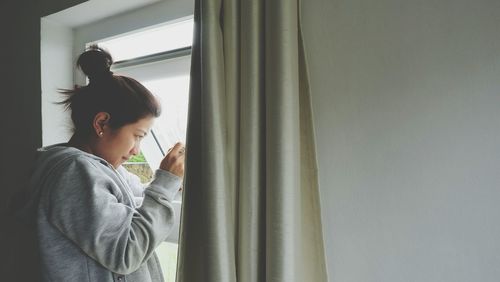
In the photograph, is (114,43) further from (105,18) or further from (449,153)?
(449,153)

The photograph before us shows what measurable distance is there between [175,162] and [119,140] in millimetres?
181

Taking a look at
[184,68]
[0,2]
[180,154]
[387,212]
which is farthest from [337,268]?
[0,2]

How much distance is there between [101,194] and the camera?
2.49ft

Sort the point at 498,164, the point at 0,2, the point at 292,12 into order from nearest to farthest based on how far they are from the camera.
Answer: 1. the point at 498,164
2. the point at 292,12
3. the point at 0,2

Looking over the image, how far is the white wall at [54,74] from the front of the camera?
1432 mm

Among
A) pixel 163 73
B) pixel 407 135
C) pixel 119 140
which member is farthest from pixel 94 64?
pixel 407 135

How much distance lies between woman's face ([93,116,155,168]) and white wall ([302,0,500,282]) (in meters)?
0.48

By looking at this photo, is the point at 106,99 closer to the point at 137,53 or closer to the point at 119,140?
the point at 119,140

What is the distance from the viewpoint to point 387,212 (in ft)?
2.24

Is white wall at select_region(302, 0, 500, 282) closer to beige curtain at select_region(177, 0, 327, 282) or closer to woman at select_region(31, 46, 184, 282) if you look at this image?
beige curtain at select_region(177, 0, 327, 282)

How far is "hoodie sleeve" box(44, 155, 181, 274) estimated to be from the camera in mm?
736

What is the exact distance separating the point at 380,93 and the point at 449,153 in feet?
0.56

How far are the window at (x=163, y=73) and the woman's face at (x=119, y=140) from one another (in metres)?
0.25

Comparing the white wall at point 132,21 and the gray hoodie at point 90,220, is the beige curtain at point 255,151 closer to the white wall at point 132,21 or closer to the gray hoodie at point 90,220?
the gray hoodie at point 90,220
